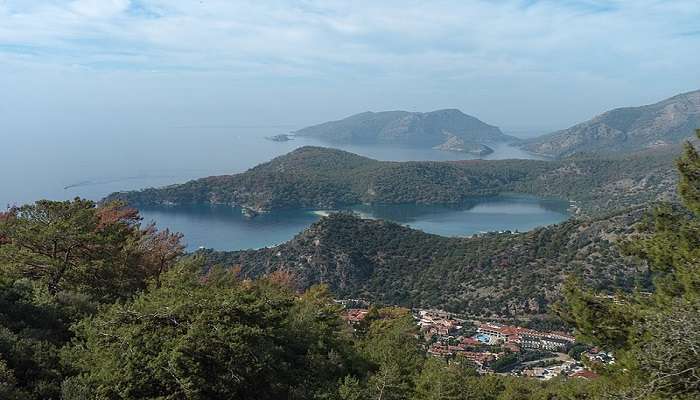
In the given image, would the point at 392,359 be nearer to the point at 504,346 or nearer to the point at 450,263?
the point at 504,346

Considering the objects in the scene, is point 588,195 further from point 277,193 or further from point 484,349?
point 484,349

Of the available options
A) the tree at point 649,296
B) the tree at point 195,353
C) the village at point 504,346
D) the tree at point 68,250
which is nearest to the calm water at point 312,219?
the village at point 504,346

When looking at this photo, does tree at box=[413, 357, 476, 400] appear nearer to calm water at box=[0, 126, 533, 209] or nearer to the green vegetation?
the green vegetation

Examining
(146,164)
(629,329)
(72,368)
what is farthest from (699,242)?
(146,164)

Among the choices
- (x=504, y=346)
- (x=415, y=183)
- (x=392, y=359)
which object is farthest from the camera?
(x=415, y=183)

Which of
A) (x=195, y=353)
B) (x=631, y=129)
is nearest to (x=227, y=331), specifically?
(x=195, y=353)

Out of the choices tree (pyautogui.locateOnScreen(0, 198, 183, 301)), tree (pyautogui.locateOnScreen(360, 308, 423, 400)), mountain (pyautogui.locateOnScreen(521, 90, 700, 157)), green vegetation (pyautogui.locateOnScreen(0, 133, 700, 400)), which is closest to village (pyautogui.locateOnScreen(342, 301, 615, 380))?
tree (pyautogui.locateOnScreen(360, 308, 423, 400))
